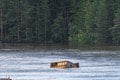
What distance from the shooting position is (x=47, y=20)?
108125mm

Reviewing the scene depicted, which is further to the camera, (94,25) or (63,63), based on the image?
(94,25)

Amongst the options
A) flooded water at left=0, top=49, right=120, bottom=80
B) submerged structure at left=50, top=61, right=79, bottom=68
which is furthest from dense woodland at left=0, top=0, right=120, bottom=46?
submerged structure at left=50, top=61, right=79, bottom=68

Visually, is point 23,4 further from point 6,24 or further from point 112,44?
point 112,44

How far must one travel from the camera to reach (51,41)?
104375 millimetres

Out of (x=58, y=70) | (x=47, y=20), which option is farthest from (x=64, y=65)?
(x=47, y=20)

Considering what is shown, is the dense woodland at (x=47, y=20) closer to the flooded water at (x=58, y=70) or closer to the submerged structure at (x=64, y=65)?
the flooded water at (x=58, y=70)

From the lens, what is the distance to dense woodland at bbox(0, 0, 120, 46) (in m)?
102

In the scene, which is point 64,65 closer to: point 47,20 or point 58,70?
point 58,70

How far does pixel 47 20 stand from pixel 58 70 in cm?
5473

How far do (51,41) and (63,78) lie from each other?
187 feet

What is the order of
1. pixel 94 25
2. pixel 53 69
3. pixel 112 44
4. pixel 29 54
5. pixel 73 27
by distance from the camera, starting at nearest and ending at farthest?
1. pixel 53 69
2. pixel 29 54
3. pixel 112 44
4. pixel 94 25
5. pixel 73 27

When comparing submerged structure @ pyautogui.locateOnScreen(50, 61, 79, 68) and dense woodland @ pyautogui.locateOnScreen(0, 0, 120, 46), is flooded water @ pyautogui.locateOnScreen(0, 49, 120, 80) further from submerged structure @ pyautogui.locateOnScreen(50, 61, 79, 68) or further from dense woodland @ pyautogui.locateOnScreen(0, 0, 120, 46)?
dense woodland @ pyautogui.locateOnScreen(0, 0, 120, 46)

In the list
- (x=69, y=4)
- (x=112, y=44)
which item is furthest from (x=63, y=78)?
(x=69, y=4)

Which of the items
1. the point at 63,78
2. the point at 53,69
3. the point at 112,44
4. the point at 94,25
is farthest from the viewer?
the point at 94,25
